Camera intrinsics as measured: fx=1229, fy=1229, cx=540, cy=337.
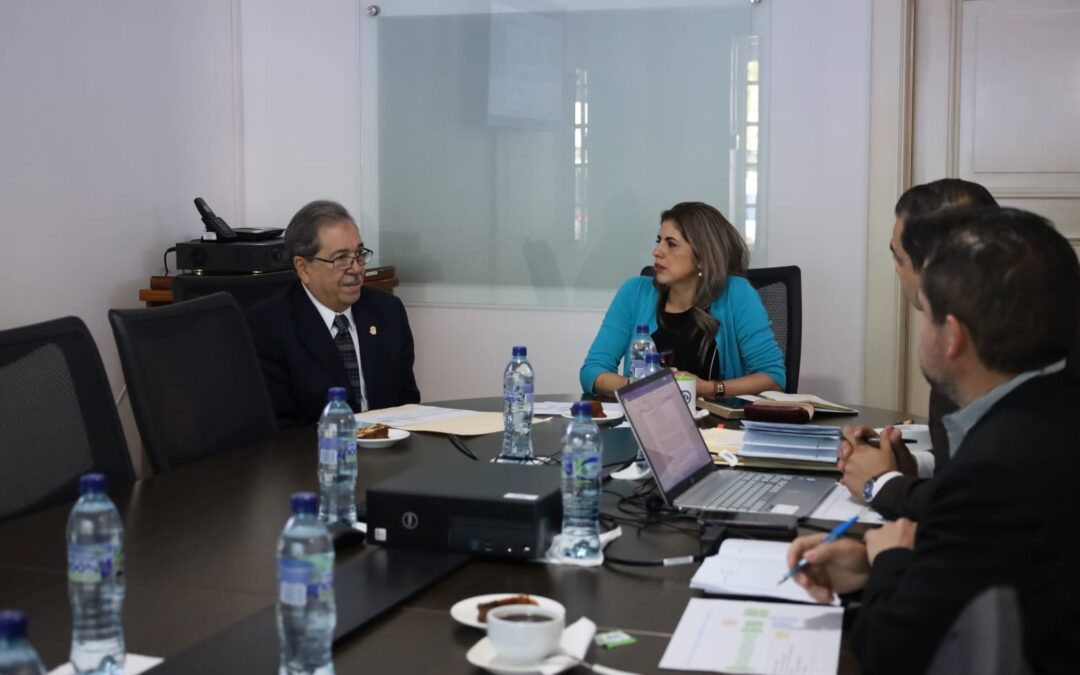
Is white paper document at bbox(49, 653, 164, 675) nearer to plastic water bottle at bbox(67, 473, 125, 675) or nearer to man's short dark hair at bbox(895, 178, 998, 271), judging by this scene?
plastic water bottle at bbox(67, 473, 125, 675)

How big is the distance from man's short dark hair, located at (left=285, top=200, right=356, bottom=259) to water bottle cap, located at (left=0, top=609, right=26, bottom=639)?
2.53m

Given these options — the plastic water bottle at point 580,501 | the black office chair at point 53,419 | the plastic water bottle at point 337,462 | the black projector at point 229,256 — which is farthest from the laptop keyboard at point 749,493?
the black projector at point 229,256

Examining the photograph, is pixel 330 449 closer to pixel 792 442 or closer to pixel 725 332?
pixel 792 442

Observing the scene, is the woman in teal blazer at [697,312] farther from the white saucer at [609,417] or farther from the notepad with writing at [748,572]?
the notepad with writing at [748,572]

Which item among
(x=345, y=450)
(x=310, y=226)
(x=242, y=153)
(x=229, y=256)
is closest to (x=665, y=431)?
(x=345, y=450)

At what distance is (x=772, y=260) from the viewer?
475cm

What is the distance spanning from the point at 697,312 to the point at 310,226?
1.17 m

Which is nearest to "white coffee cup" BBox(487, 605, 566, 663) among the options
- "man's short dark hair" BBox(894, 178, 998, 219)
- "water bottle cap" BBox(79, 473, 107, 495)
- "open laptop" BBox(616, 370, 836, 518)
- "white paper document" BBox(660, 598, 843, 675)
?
"white paper document" BBox(660, 598, 843, 675)

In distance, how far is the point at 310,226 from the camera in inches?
138

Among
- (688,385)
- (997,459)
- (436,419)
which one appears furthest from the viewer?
(436,419)

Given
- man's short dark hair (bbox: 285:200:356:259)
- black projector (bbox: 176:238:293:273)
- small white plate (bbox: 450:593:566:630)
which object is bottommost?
small white plate (bbox: 450:593:566:630)

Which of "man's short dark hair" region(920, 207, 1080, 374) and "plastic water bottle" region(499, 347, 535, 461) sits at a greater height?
"man's short dark hair" region(920, 207, 1080, 374)

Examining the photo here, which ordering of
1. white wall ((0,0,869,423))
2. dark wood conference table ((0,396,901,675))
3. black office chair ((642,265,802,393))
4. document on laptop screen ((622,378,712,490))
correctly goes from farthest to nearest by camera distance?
white wall ((0,0,869,423)) < black office chair ((642,265,802,393)) < document on laptop screen ((622,378,712,490)) < dark wood conference table ((0,396,901,675))

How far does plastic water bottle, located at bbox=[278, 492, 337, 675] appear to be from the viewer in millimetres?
1227
